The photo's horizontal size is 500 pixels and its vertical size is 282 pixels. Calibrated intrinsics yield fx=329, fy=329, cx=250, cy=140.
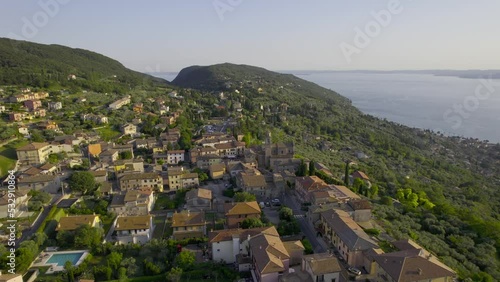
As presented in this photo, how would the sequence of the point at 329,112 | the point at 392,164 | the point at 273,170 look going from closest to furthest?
the point at 273,170
the point at 392,164
the point at 329,112

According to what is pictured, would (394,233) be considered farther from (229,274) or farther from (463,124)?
(463,124)

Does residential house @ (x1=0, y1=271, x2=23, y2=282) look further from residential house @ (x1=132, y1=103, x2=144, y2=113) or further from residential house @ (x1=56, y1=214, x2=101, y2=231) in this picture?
residential house @ (x1=132, y1=103, x2=144, y2=113)

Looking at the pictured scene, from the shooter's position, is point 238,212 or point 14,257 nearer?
point 14,257

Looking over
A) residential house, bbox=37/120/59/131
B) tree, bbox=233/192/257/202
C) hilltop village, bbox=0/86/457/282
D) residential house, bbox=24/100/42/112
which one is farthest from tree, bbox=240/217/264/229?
residential house, bbox=24/100/42/112

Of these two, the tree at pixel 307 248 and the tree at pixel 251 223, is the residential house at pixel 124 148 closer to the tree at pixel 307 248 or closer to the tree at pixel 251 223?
the tree at pixel 251 223

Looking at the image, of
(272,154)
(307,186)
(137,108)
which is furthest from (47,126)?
(307,186)

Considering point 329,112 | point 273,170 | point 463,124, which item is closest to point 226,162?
point 273,170
